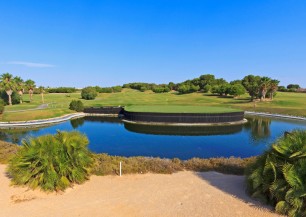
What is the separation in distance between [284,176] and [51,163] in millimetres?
10066

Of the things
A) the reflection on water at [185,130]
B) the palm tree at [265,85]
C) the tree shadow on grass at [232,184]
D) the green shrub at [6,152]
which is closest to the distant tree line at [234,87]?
the palm tree at [265,85]

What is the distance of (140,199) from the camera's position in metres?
9.76

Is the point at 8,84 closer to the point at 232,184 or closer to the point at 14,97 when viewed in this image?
the point at 14,97

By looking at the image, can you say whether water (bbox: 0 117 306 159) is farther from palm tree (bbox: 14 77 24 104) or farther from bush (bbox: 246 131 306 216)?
palm tree (bbox: 14 77 24 104)

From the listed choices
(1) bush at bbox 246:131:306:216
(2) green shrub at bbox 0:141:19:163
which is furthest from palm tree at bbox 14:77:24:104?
(1) bush at bbox 246:131:306:216

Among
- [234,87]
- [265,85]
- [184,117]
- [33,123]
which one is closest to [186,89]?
[234,87]

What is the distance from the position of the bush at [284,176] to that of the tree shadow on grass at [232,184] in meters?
0.33

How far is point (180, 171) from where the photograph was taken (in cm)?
1351

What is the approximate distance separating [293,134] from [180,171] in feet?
21.4

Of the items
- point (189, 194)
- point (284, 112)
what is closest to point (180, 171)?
point (189, 194)

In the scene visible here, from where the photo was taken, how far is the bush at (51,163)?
10.6 metres

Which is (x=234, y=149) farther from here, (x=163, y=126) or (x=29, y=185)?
(x=29, y=185)

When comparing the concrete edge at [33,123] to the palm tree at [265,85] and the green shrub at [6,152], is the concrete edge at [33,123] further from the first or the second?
the palm tree at [265,85]

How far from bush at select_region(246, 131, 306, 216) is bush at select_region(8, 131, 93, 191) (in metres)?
8.38
